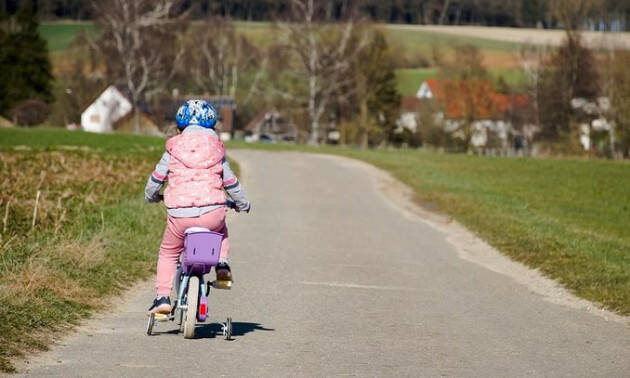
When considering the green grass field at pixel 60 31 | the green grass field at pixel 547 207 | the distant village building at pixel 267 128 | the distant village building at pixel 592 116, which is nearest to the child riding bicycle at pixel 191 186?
the green grass field at pixel 547 207

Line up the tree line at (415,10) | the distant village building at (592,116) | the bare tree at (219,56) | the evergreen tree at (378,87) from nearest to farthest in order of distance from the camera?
the distant village building at (592,116) → the evergreen tree at (378,87) → the bare tree at (219,56) → the tree line at (415,10)

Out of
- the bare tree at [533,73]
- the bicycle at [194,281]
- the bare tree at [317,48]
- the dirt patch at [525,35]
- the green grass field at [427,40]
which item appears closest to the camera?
the bicycle at [194,281]

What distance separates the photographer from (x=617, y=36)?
3110 inches

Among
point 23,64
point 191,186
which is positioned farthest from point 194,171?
point 23,64

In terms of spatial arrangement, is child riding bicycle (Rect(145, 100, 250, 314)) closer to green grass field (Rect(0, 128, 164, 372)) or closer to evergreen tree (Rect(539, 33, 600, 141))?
green grass field (Rect(0, 128, 164, 372))

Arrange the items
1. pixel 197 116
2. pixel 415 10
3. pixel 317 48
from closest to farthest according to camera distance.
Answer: pixel 197 116 < pixel 317 48 < pixel 415 10

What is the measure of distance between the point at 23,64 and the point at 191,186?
95.5 metres

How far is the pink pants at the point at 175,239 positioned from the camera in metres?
8.91

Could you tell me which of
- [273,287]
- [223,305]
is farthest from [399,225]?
[223,305]


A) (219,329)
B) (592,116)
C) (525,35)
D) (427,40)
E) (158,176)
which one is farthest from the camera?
(427,40)

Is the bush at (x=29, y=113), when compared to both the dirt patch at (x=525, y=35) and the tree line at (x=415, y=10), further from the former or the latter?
the dirt patch at (x=525, y=35)

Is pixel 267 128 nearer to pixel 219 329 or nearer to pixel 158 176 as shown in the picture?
pixel 219 329

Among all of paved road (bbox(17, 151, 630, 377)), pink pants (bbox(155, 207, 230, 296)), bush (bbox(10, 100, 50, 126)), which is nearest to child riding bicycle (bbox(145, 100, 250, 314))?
pink pants (bbox(155, 207, 230, 296))

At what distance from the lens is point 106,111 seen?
103125mm
